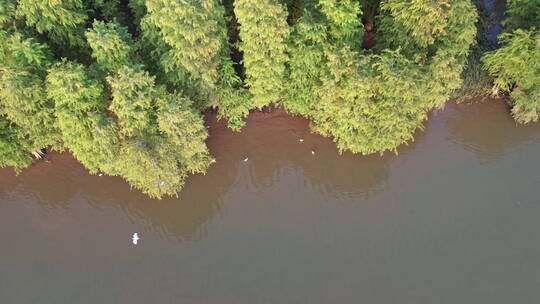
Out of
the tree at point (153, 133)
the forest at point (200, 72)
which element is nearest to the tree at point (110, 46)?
the forest at point (200, 72)

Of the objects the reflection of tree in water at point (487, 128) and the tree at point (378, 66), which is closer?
the tree at point (378, 66)

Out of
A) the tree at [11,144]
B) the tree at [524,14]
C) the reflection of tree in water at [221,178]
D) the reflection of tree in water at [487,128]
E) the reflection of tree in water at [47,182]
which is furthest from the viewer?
the reflection of tree in water at [487,128]

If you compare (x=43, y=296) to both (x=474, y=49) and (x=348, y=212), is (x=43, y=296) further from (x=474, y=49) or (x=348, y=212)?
(x=474, y=49)

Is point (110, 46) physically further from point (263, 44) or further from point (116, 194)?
point (116, 194)

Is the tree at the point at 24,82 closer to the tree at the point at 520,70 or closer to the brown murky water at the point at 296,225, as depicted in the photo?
the brown murky water at the point at 296,225

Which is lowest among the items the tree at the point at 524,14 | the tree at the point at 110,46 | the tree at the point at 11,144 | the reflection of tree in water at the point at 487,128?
the tree at the point at 11,144

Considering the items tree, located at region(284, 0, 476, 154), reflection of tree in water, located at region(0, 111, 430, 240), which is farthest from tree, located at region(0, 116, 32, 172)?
tree, located at region(284, 0, 476, 154)

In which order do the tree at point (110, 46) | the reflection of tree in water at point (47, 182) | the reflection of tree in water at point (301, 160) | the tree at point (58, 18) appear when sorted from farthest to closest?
the reflection of tree in water at point (301, 160) → the reflection of tree in water at point (47, 182) → the tree at point (58, 18) → the tree at point (110, 46)
